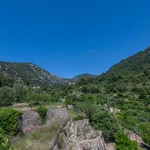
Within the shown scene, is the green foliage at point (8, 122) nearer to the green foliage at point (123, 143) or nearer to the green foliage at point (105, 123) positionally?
the green foliage at point (105, 123)

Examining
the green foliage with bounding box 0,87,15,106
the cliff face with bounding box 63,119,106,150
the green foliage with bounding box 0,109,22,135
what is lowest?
the cliff face with bounding box 63,119,106,150

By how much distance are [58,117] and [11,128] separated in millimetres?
9667

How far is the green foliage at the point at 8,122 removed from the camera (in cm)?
2009

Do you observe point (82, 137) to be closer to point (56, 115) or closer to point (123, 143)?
point (56, 115)

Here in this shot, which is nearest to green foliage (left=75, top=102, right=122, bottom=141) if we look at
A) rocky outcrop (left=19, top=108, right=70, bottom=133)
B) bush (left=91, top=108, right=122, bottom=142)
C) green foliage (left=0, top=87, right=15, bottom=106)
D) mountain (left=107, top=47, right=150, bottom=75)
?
bush (left=91, top=108, right=122, bottom=142)

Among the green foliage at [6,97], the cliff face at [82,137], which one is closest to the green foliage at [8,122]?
the cliff face at [82,137]

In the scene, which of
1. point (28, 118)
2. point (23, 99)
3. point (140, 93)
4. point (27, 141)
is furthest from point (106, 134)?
point (140, 93)

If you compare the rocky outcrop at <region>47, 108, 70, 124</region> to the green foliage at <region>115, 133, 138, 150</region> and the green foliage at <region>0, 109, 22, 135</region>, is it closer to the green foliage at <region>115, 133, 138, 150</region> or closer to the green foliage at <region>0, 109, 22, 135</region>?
the green foliage at <region>0, 109, 22, 135</region>

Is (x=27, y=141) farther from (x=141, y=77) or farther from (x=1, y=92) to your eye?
(x=141, y=77)

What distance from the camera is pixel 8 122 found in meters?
20.4

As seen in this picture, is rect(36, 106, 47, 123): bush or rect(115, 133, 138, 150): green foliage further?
rect(115, 133, 138, 150): green foliage

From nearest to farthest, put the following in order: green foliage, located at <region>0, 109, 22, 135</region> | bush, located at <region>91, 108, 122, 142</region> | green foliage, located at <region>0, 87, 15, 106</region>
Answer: green foliage, located at <region>0, 109, 22, 135</region>
bush, located at <region>91, 108, 122, 142</region>
green foliage, located at <region>0, 87, 15, 106</region>

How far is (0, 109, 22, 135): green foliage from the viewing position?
65.9 ft

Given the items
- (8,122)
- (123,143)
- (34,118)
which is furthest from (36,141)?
(123,143)
